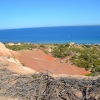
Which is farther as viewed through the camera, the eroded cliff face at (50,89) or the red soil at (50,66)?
the red soil at (50,66)

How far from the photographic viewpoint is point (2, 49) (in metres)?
26.6

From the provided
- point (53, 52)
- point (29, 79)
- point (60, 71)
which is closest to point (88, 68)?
point (60, 71)

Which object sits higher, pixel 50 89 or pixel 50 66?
pixel 50 89

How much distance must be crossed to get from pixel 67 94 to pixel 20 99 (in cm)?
203

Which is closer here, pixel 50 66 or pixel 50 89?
pixel 50 89

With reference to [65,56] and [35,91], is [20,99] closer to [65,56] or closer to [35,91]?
[35,91]

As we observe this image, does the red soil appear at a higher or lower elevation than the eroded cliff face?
lower

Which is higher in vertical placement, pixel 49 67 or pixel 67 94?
pixel 67 94

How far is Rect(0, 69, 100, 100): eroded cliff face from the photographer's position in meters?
10.7

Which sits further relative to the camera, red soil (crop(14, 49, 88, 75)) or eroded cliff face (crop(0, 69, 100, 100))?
red soil (crop(14, 49, 88, 75))

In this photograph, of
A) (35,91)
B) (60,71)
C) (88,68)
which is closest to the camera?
(35,91)

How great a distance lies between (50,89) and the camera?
11203 millimetres

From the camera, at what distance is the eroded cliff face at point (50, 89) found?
10.7 metres

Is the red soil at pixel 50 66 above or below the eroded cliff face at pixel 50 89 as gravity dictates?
below
